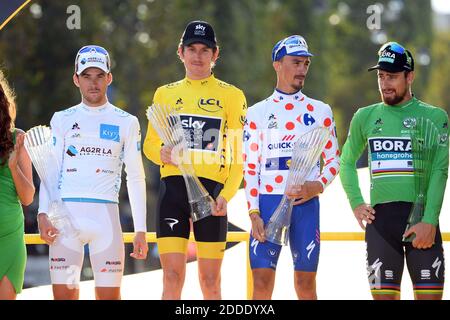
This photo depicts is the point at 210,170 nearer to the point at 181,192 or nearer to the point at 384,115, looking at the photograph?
the point at 181,192

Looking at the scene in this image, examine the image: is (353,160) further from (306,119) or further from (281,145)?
(281,145)

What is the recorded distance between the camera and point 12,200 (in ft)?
27.2

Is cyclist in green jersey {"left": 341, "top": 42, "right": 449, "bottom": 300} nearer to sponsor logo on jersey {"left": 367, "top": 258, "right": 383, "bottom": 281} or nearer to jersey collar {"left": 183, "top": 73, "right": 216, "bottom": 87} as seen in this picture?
sponsor logo on jersey {"left": 367, "top": 258, "right": 383, "bottom": 281}

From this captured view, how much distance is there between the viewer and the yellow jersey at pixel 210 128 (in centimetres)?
908

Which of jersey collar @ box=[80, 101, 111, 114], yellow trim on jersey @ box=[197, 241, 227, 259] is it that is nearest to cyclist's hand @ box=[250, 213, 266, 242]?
yellow trim on jersey @ box=[197, 241, 227, 259]

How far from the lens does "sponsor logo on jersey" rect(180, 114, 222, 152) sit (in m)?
9.08

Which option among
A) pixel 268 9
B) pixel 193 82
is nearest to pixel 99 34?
pixel 268 9

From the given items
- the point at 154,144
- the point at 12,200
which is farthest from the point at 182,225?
the point at 12,200

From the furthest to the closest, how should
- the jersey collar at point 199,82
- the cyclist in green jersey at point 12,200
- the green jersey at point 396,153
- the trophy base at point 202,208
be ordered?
1. the jersey collar at point 199,82
2. the trophy base at point 202,208
3. the green jersey at point 396,153
4. the cyclist in green jersey at point 12,200

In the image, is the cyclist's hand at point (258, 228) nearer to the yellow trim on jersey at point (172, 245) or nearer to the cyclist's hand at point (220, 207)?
the cyclist's hand at point (220, 207)

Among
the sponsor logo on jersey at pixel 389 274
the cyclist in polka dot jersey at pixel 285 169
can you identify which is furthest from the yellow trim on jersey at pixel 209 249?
the sponsor logo on jersey at pixel 389 274

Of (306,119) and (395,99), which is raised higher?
(395,99)

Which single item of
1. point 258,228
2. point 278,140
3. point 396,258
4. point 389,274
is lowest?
point 389,274

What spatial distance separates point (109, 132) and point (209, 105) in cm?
88
